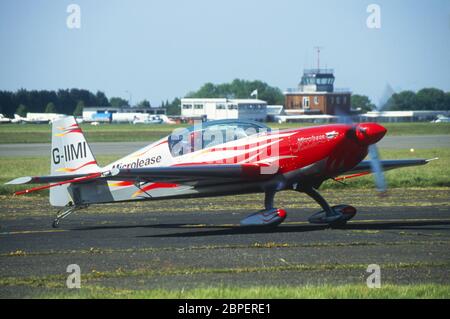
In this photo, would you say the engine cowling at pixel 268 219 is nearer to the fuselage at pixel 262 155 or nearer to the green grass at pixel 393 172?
the fuselage at pixel 262 155

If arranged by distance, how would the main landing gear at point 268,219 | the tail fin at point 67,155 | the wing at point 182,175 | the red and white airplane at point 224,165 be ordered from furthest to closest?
the tail fin at point 67,155, the main landing gear at point 268,219, the red and white airplane at point 224,165, the wing at point 182,175

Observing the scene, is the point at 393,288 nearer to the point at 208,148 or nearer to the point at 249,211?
the point at 208,148

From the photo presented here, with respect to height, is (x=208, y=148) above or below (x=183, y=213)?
above

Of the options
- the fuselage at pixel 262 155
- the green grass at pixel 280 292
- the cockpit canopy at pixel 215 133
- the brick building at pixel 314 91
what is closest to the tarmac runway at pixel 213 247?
the green grass at pixel 280 292

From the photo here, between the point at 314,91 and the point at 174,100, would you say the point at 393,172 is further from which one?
the point at 174,100

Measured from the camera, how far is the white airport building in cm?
10109

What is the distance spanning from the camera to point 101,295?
10633 mm

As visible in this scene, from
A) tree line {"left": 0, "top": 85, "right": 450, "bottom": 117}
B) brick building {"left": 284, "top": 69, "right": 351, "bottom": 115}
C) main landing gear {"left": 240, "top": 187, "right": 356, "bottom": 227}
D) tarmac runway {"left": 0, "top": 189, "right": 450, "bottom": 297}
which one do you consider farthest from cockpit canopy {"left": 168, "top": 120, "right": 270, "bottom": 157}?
brick building {"left": 284, "top": 69, "right": 351, "bottom": 115}

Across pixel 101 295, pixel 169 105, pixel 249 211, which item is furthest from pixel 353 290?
pixel 169 105

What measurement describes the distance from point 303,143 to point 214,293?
6634mm

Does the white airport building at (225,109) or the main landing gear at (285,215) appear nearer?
the main landing gear at (285,215)

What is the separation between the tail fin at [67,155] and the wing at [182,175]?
32.2 inches

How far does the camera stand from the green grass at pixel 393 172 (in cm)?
2822

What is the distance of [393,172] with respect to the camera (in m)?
34.2
